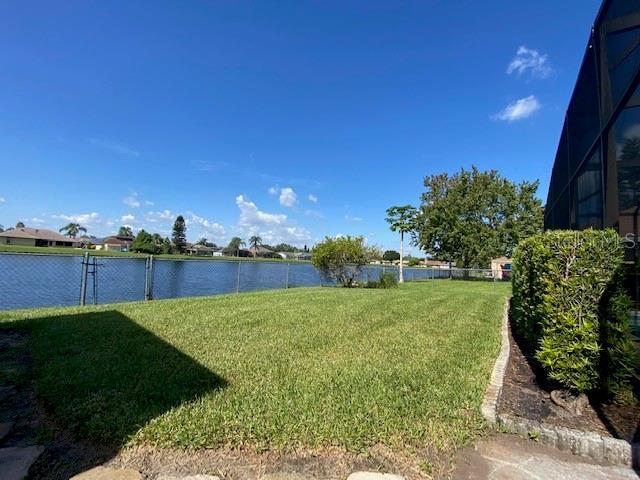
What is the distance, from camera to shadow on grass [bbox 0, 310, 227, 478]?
226cm

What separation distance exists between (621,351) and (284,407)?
2.74 m

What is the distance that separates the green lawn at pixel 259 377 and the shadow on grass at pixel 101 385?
0.5 inches

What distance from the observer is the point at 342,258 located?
50.5 feet

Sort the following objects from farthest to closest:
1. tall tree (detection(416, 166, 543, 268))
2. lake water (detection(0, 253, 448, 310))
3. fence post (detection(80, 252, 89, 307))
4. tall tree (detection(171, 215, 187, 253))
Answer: tall tree (detection(171, 215, 187, 253)) < tall tree (detection(416, 166, 543, 268)) < fence post (detection(80, 252, 89, 307)) < lake water (detection(0, 253, 448, 310))

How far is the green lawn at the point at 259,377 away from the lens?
2436mm

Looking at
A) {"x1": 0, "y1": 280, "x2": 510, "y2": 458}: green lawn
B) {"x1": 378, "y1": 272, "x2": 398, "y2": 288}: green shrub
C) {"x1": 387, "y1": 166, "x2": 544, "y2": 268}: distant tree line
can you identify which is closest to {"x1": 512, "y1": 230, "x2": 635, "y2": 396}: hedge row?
{"x1": 0, "y1": 280, "x2": 510, "y2": 458}: green lawn

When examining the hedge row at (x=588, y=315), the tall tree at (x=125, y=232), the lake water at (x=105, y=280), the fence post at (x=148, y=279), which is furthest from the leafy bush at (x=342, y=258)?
the tall tree at (x=125, y=232)

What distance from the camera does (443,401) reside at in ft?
9.80

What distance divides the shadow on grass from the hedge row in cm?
287

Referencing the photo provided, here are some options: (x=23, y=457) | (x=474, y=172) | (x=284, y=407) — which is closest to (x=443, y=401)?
Result: (x=284, y=407)

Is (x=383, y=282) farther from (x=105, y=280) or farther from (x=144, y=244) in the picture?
(x=144, y=244)

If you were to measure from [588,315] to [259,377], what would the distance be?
2.85 m

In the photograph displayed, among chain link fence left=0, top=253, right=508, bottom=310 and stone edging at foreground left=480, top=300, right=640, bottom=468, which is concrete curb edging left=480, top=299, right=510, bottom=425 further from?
chain link fence left=0, top=253, right=508, bottom=310

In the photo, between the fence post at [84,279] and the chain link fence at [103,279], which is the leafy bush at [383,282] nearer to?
the chain link fence at [103,279]
